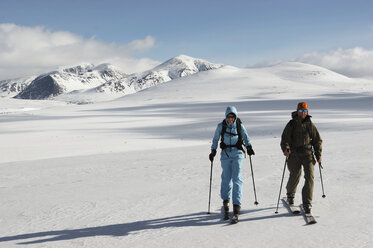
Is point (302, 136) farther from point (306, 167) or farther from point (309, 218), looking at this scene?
point (309, 218)

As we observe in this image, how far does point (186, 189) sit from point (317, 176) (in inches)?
145

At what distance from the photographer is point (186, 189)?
27.7ft

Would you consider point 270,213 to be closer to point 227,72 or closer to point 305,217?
point 305,217

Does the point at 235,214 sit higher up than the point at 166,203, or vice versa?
the point at 235,214

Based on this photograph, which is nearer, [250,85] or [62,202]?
[62,202]

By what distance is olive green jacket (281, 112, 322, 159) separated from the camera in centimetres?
620

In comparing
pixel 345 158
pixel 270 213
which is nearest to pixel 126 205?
pixel 270 213

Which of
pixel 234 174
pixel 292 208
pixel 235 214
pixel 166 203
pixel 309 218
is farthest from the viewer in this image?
pixel 166 203

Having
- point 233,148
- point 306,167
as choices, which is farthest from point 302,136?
point 233,148

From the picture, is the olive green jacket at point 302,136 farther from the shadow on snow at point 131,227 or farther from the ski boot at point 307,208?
the shadow on snow at point 131,227

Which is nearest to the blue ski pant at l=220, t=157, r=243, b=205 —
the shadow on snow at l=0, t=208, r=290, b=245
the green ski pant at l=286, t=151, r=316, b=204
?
the shadow on snow at l=0, t=208, r=290, b=245

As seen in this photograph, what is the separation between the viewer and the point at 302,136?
620 cm

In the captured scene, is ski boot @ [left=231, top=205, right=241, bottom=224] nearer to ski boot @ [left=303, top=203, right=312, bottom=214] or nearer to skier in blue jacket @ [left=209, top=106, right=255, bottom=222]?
skier in blue jacket @ [left=209, top=106, right=255, bottom=222]

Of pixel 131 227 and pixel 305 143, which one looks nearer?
pixel 131 227
